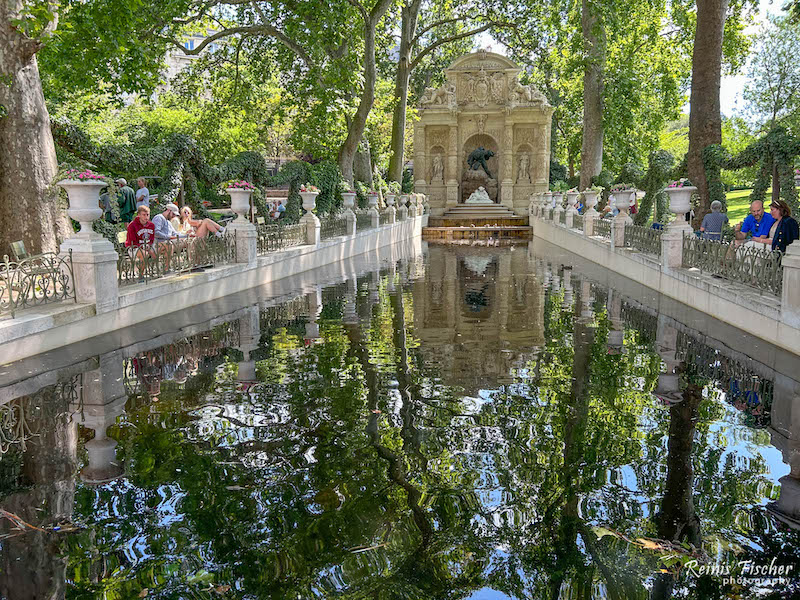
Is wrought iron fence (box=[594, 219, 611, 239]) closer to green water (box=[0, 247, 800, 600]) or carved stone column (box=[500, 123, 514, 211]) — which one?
green water (box=[0, 247, 800, 600])

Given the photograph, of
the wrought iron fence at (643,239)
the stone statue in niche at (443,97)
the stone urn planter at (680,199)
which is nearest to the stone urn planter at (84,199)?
the stone urn planter at (680,199)

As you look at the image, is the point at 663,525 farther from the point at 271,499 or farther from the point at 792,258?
the point at 792,258

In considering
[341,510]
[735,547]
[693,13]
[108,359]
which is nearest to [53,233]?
[108,359]

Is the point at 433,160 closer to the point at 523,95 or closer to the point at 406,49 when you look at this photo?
the point at 523,95

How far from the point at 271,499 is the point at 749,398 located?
14.9 ft

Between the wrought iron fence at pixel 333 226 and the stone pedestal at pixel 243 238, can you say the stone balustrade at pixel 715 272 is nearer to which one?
the wrought iron fence at pixel 333 226

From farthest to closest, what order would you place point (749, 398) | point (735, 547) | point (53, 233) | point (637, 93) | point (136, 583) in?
point (637, 93)
point (53, 233)
point (749, 398)
point (735, 547)
point (136, 583)

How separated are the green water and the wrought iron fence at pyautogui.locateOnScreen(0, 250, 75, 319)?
1.39 m

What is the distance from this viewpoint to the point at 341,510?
171 inches

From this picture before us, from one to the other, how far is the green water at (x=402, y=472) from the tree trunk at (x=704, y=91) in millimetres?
8859

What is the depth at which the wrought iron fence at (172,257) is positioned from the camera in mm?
11133

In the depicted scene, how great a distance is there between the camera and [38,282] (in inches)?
363

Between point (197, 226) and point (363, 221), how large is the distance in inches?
416

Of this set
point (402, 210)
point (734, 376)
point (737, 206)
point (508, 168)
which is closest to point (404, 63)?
point (402, 210)
